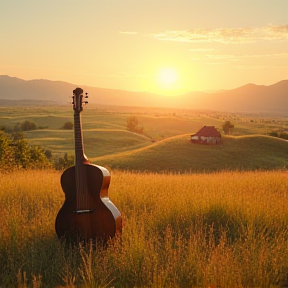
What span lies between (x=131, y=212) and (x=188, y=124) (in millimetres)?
117278

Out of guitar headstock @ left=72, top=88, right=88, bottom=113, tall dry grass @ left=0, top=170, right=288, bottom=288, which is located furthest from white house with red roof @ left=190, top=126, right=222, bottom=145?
guitar headstock @ left=72, top=88, right=88, bottom=113

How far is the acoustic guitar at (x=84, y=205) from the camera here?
7301 mm

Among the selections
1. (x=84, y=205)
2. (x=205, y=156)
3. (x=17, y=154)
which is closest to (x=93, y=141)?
(x=205, y=156)

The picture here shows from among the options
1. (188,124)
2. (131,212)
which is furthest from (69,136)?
(131,212)

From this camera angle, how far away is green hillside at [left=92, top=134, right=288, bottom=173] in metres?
46.5

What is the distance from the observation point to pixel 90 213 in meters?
7.40

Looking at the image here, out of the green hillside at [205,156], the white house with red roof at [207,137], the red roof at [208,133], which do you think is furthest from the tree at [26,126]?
the red roof at [208,133]

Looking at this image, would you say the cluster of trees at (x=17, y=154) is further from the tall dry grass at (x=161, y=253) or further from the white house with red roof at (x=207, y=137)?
the white house with red roof at (x=207, y=137)

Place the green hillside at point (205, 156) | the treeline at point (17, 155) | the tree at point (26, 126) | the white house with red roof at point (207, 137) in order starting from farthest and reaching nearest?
1. the tree at point (26, 126)
2. the white house with red roof at point (207, 137)
3. the green hillside at point (205, 156)
4. the treeline at point (17, 155)

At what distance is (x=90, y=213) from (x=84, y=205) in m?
0.16

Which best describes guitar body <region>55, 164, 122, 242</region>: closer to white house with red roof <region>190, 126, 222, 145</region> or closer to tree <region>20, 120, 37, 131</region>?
white house with red roof <region>190, 126, 222, 145</region>

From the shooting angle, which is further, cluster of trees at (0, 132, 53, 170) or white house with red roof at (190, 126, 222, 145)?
white house with red roof at (190, 126, 222, 145)

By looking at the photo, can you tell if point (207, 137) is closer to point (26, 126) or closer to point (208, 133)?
point (208, 133)

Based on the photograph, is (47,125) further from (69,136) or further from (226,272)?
(226,272)
